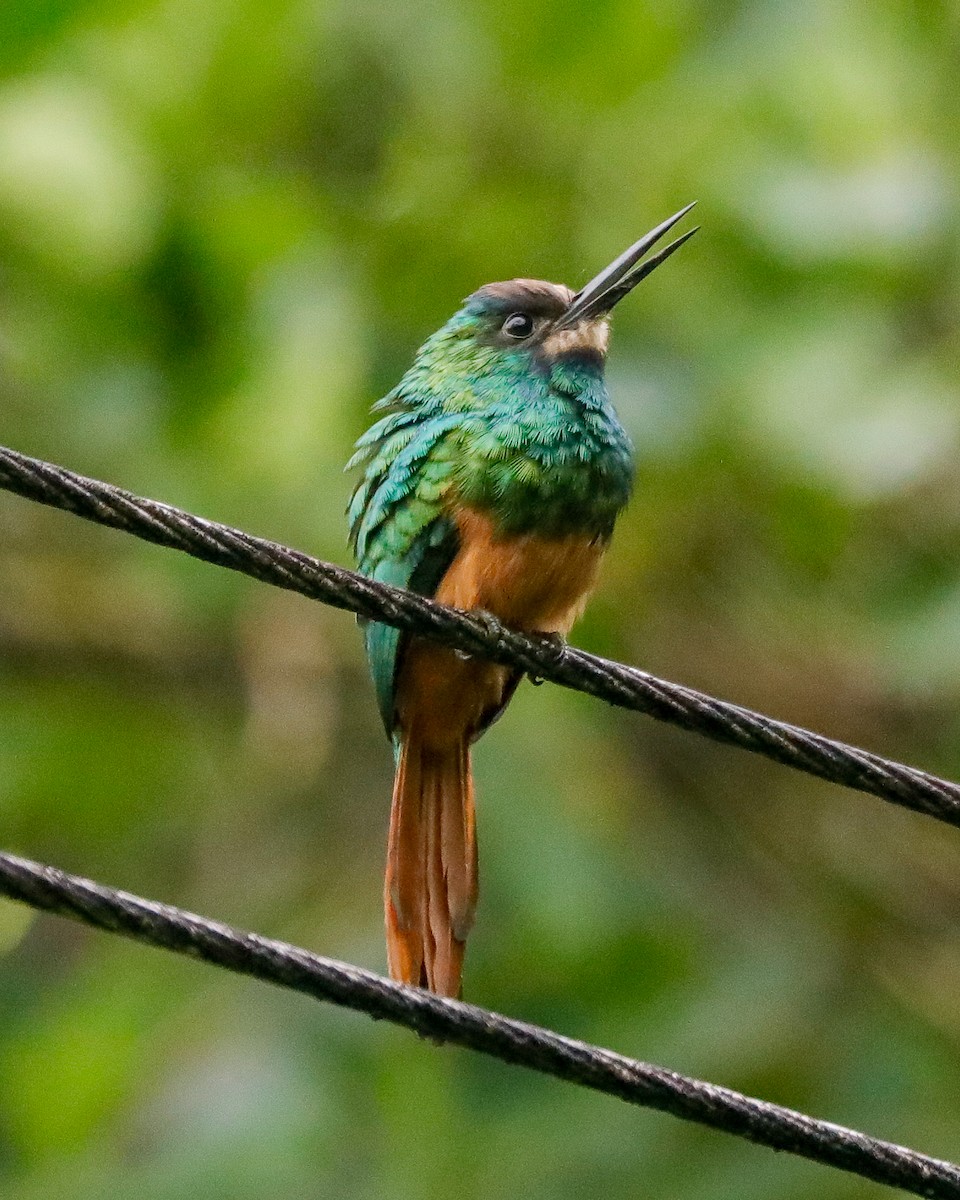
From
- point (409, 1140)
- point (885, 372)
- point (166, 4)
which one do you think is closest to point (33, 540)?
point (166, 4)

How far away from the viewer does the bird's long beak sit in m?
3.00

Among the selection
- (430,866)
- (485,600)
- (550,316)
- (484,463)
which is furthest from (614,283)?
(430,866)

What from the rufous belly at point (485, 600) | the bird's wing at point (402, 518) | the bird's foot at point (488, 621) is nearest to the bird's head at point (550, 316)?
the bird's wing at point (402, 518)

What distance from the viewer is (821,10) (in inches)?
132

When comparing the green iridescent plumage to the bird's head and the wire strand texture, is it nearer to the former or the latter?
the bird's head

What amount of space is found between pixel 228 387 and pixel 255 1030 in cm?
123

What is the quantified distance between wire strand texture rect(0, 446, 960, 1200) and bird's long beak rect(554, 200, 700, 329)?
3.94 feet

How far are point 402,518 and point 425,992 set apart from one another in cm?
117

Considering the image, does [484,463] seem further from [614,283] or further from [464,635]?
[464,635]

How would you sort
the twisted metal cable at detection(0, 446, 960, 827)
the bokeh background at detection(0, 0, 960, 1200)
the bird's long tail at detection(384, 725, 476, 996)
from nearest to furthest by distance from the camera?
the twisted metal cable at detection(0, 446, 960, 827) < the bird's long tail at detection(384, 725, 476, 996) < the bokeh background at detection(0, 0, 960, 1200)

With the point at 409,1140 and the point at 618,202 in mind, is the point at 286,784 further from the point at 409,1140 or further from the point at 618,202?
the point at 618,202

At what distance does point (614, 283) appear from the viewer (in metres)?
3.13

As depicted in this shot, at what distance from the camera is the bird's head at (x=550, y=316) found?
2969mm

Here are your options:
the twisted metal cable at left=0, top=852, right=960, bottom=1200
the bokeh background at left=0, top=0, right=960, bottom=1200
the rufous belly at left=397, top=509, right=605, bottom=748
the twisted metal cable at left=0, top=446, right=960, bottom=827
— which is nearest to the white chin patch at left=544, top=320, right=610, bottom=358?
the bokeh background at left=0, top=0, right=960, bottom=1200
